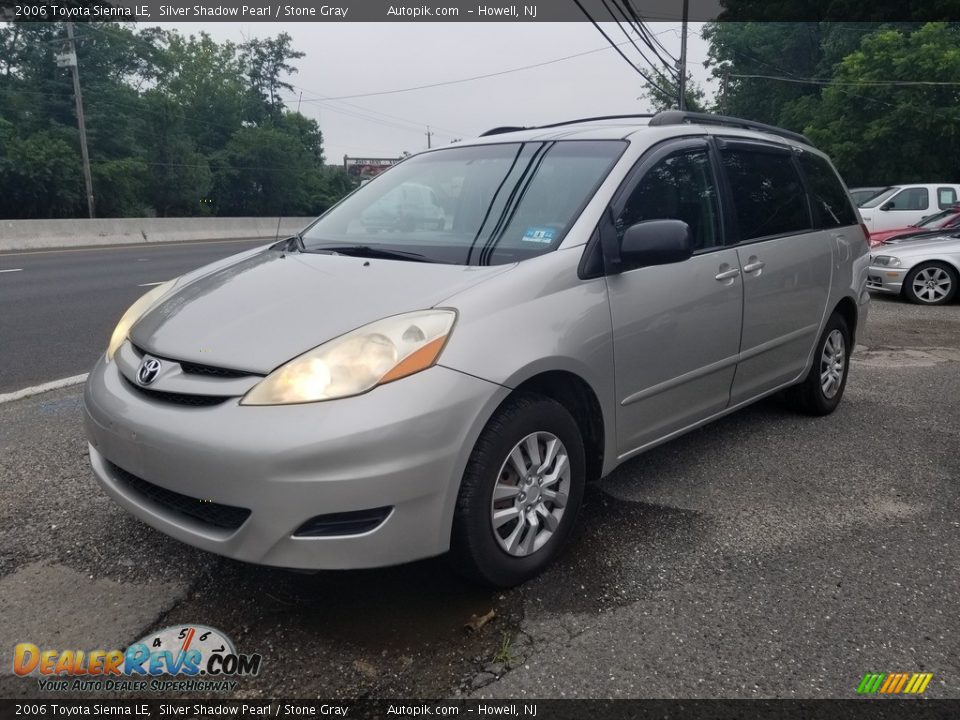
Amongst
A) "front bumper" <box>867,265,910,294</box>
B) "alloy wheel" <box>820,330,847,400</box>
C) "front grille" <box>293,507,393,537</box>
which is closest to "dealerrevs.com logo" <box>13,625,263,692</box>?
"front grille" <box>293,507,393,537</box>

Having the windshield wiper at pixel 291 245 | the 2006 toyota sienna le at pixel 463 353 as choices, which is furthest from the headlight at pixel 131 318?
the windshield wiper at pixel 291 245

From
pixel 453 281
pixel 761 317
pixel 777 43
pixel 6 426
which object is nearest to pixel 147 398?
pixel 453 281

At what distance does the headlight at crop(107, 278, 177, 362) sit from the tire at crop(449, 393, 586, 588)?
154cm

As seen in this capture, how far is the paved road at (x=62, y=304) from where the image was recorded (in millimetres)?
6062

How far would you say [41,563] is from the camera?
2877 millimetres

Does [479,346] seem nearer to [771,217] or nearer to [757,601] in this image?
[757,601]

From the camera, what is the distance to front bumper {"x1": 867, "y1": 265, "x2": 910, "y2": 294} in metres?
10.3

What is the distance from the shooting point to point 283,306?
2707mm

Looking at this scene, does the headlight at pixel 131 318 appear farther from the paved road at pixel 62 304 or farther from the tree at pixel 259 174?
the tree at pixel 259 174

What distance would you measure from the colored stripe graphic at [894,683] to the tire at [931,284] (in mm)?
9400

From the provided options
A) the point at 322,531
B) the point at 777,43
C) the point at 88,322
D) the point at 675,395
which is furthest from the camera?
the point at 777,43

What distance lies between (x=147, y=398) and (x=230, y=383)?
0.38 m

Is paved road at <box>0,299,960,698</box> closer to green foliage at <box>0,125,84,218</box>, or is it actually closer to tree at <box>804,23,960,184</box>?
tree at <box>804,23,960,184</box>

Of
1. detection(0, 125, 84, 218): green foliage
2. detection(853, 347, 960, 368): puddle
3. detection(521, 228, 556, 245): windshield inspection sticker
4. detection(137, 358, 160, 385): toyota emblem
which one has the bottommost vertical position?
detection(853, 347, 960, 368): puddle
